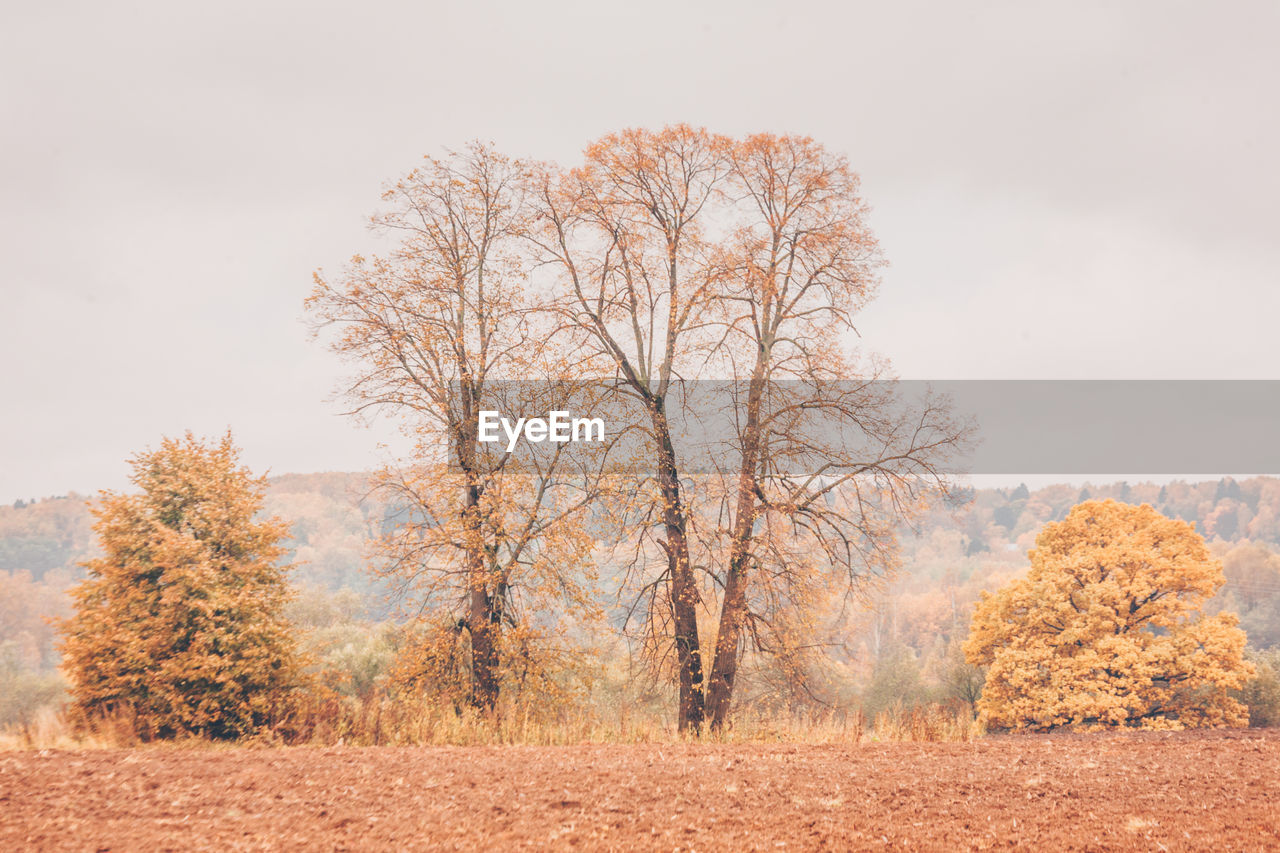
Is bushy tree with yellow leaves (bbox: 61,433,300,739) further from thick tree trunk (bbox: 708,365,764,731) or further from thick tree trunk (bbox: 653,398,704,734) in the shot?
thick tree trunk (bbox: 708,365,764,731)

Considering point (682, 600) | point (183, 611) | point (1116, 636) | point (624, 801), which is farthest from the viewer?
point (1116, 636)

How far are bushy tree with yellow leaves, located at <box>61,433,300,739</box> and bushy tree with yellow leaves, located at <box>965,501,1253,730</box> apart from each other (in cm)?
1867

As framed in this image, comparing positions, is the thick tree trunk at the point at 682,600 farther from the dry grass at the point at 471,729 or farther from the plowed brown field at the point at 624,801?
the plowed brown field at the point at 624,801

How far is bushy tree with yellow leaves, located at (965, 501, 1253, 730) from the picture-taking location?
62.7 ft

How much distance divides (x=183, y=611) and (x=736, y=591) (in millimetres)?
8715

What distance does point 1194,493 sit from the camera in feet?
392

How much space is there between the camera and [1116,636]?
19.7 metres

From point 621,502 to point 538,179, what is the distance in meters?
7.34

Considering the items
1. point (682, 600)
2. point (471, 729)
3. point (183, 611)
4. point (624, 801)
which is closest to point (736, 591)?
point (682, 600)

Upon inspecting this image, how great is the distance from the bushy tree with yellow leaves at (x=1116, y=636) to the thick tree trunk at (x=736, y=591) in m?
11.1

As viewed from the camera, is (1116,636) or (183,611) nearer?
(183,611)

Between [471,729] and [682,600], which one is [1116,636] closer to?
[682,600]

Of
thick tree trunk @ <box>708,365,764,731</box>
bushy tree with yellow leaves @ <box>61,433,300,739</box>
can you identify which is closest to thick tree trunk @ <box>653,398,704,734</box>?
thick tree trunk @ <box>708,365,764,731</box>

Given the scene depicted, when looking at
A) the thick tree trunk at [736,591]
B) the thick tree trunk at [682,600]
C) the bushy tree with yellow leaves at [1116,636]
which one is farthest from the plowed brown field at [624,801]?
the bushy tree with yellow leaves at [1116,636]
